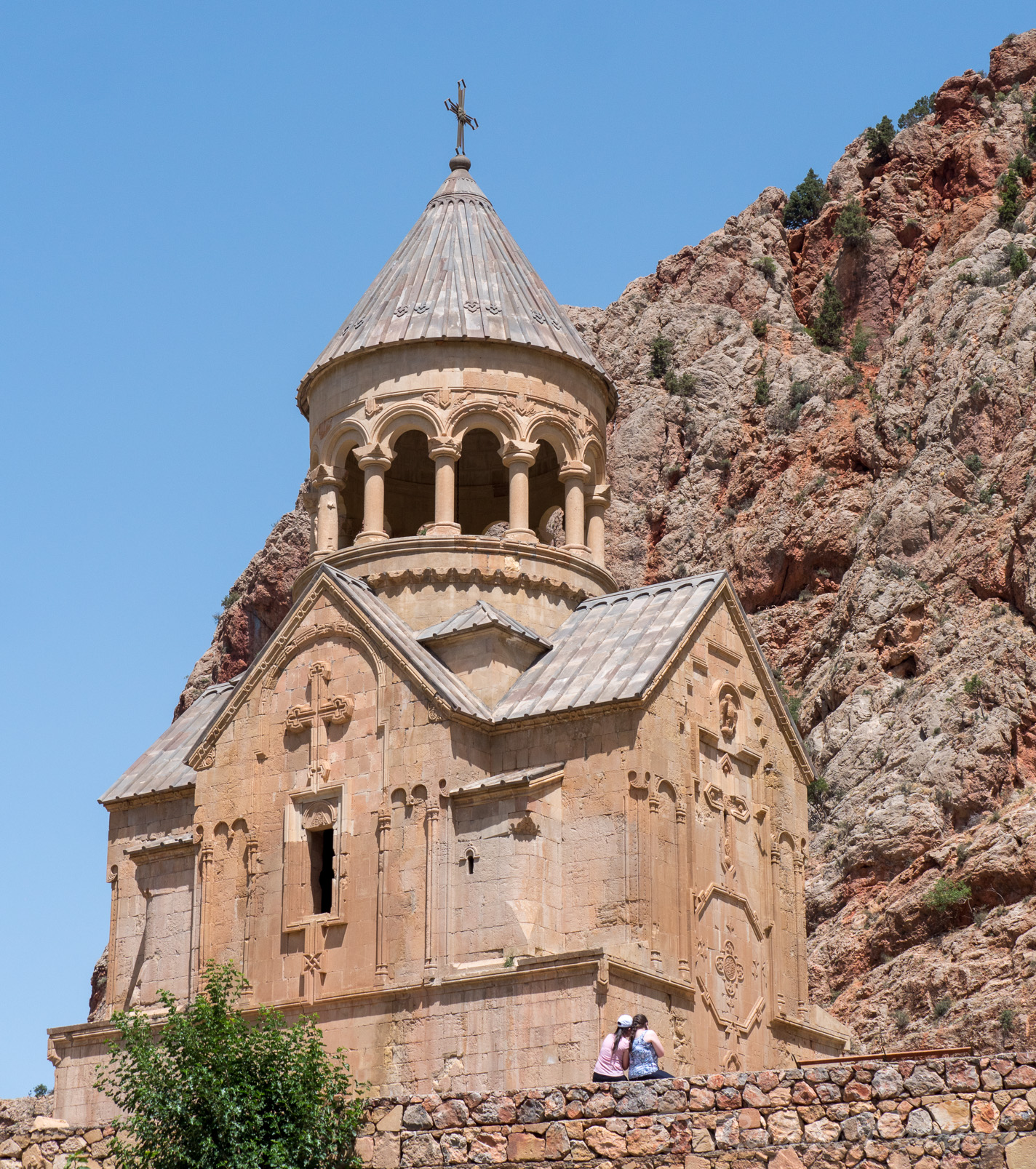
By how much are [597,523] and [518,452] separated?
6.45 ft

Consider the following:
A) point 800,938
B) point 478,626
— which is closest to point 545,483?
point 478,626

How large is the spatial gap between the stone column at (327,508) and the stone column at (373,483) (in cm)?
76

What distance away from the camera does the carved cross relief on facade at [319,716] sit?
22062 millimetres

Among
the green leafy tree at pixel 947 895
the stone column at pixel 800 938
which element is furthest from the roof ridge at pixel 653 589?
the green leafy tree at pixel 947 895

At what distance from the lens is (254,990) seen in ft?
70.4

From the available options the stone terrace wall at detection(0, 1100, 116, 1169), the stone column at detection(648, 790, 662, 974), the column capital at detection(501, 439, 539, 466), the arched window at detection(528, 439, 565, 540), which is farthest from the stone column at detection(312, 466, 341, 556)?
the stone terrace wall at detection(0, 1100, 116, 1169)

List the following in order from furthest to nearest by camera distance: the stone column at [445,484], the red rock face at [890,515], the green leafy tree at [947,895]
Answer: the red rock face at [890,515], the green leafy tree at [947,895], the stone column at [445,484]

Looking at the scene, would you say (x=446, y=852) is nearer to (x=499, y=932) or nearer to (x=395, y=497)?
(x=499, y=932)

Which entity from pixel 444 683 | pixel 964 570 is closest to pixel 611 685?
pixel 444 683

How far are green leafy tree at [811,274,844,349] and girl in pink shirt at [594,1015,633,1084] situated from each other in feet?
133

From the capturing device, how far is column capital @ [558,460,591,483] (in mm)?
25031

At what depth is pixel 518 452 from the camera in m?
24.4

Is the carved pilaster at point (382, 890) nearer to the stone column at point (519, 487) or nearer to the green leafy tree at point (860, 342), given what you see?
the stone column at point (519, 487)

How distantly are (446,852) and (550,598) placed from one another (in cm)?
456
